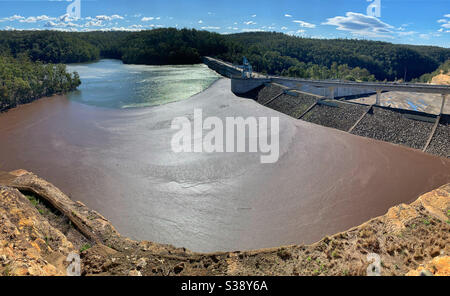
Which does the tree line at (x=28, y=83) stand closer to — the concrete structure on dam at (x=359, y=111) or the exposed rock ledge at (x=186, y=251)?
the concrete structure on dam at (x=359, y=111)

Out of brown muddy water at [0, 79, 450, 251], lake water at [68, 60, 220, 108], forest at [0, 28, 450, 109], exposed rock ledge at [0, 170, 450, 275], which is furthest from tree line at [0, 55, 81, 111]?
forest at [0, 28, 450, 109]

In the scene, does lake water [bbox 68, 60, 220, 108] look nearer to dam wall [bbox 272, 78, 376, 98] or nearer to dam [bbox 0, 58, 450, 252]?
dam [bbox 0, 58, 450, 252]

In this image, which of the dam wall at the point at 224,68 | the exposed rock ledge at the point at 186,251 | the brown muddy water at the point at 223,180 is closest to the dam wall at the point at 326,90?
the brown muddy water at the point at 223,180

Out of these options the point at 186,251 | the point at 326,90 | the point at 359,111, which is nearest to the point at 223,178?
the point at 186,251

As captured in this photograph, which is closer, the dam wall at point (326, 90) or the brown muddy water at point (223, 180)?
the brown muddy water at point (223, 180)

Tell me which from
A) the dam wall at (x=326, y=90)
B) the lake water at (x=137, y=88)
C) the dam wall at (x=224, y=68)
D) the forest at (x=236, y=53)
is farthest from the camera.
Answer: the forest at (x=236, y=53)

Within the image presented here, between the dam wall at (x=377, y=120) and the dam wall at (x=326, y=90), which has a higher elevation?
the dam wall at (x=326, y=90)


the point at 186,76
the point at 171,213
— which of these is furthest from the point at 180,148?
the point at 186,76
